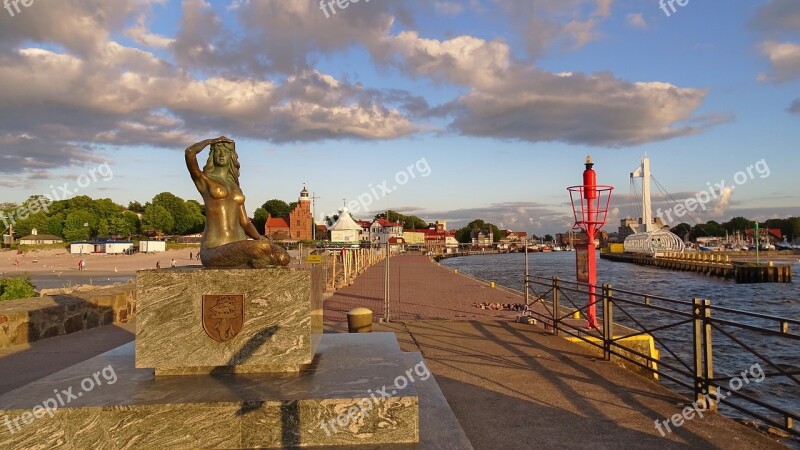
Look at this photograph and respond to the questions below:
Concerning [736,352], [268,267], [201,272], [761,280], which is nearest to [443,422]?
[268,267]

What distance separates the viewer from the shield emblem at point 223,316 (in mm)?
4703

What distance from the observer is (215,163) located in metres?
5.60

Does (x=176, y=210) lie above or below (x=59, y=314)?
above

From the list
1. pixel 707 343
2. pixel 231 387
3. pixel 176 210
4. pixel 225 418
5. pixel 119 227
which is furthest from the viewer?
pixel 176 210

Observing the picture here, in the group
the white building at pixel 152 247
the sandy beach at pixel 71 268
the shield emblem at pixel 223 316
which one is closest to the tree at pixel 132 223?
the sandy beach at pixel 71 268

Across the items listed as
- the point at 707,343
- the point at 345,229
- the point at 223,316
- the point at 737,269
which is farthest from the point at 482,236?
the point at 223,316

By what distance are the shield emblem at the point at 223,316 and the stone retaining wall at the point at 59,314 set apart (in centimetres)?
704

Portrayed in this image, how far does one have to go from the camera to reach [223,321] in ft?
15.4

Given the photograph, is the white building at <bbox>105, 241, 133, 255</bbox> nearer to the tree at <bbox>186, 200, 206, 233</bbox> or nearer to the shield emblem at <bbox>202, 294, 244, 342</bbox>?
the tree at <bbox>186, 200, 206, 233</bbox>

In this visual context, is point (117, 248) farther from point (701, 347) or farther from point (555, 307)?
point (701, 347)

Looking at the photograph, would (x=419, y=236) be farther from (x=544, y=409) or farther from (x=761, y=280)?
(x=544, y=409)

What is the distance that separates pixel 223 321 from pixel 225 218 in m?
1.21

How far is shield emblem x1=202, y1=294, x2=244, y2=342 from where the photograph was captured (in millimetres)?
4703

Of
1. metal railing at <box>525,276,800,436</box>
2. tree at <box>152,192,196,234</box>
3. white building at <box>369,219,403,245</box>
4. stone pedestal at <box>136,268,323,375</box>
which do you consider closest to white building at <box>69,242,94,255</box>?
tree at <box>152,192,196,234</box>
